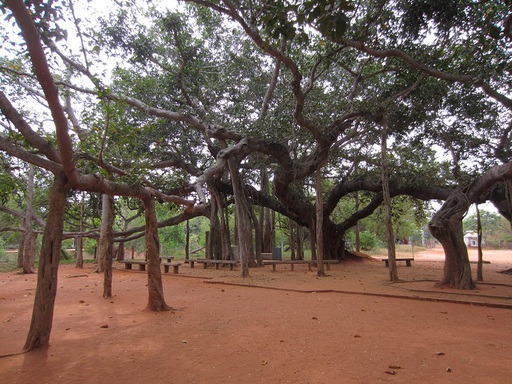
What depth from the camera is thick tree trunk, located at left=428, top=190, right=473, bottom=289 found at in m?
7.98

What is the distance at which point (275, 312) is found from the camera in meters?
5.69

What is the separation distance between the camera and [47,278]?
3.94 meters

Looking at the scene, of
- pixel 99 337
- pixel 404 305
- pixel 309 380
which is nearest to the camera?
pixel 309 380

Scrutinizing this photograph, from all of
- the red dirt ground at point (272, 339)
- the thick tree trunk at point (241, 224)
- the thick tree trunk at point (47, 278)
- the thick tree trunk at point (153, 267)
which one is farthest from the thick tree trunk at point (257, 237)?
the thick tree trunk at point (47, 278)

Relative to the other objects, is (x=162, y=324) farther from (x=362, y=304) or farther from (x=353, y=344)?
(x=362, y=304)

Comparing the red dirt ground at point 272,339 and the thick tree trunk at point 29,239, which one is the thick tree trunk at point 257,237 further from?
the thick tree trunk at point 29,239

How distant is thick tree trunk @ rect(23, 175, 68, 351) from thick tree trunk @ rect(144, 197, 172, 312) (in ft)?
6.17

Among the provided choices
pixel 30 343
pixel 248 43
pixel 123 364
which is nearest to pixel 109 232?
pixel 30 343

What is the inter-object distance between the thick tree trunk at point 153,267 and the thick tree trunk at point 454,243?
21.4ft

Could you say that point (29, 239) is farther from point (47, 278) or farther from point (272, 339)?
point (272, 339)

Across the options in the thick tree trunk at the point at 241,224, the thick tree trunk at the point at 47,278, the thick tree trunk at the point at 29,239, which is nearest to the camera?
the thick tree trunk at the point at 47,278

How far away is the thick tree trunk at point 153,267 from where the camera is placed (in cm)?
586

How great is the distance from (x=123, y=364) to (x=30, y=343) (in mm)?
1238

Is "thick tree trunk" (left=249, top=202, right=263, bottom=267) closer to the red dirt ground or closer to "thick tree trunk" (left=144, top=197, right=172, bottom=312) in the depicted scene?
the red dirt ground
